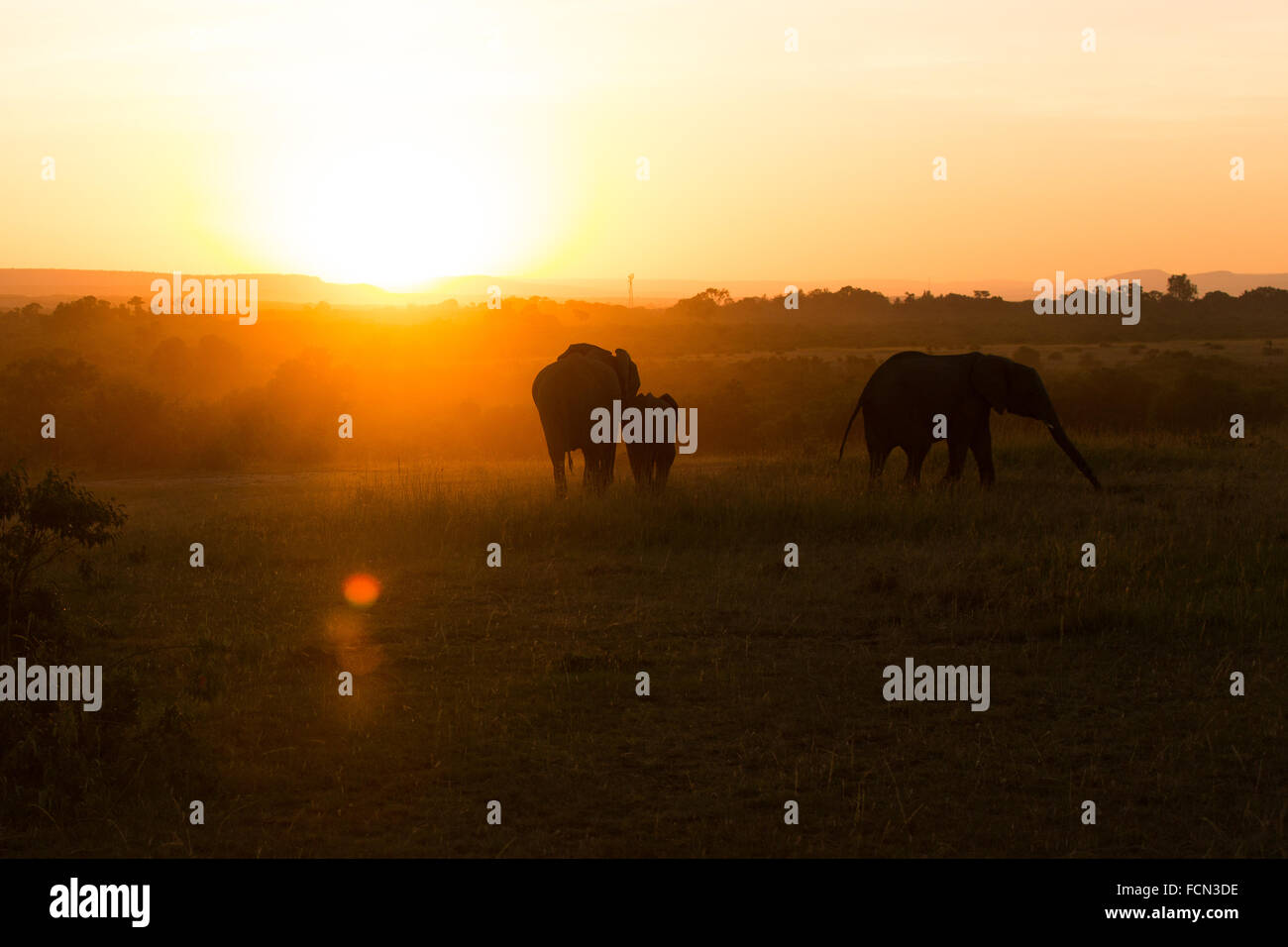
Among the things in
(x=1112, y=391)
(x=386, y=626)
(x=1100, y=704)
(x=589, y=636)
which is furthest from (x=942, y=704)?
(x=1112, y=391)

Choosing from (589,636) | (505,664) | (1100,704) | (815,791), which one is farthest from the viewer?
(589,636)

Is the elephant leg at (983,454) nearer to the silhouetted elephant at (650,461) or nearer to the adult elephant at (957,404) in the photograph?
the adult elephant at (957,404)

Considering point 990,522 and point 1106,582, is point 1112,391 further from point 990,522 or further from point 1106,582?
point 1106,582

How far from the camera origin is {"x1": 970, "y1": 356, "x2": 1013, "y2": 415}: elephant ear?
15.1m

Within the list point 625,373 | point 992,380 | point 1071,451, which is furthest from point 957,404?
point 625,373

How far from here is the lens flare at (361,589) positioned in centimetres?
1037

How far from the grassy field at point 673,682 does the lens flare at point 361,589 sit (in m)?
0.11

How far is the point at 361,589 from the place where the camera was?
10.8m

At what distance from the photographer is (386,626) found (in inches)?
375

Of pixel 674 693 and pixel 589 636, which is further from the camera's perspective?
pixel 589 636

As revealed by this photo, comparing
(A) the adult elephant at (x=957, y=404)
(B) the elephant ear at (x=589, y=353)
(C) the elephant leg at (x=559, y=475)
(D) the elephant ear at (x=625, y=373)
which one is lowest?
(C) the elephant leg at (x=559, y=475)

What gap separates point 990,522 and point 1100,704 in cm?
570

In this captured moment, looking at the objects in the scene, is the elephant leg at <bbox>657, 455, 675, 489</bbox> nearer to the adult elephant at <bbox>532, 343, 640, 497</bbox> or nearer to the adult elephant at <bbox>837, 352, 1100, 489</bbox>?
the adult elephant at <bbox>532, 343, 640, 497</bbox>

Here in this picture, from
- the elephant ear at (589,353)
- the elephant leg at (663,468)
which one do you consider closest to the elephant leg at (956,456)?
the elephant leg at (663,468)
